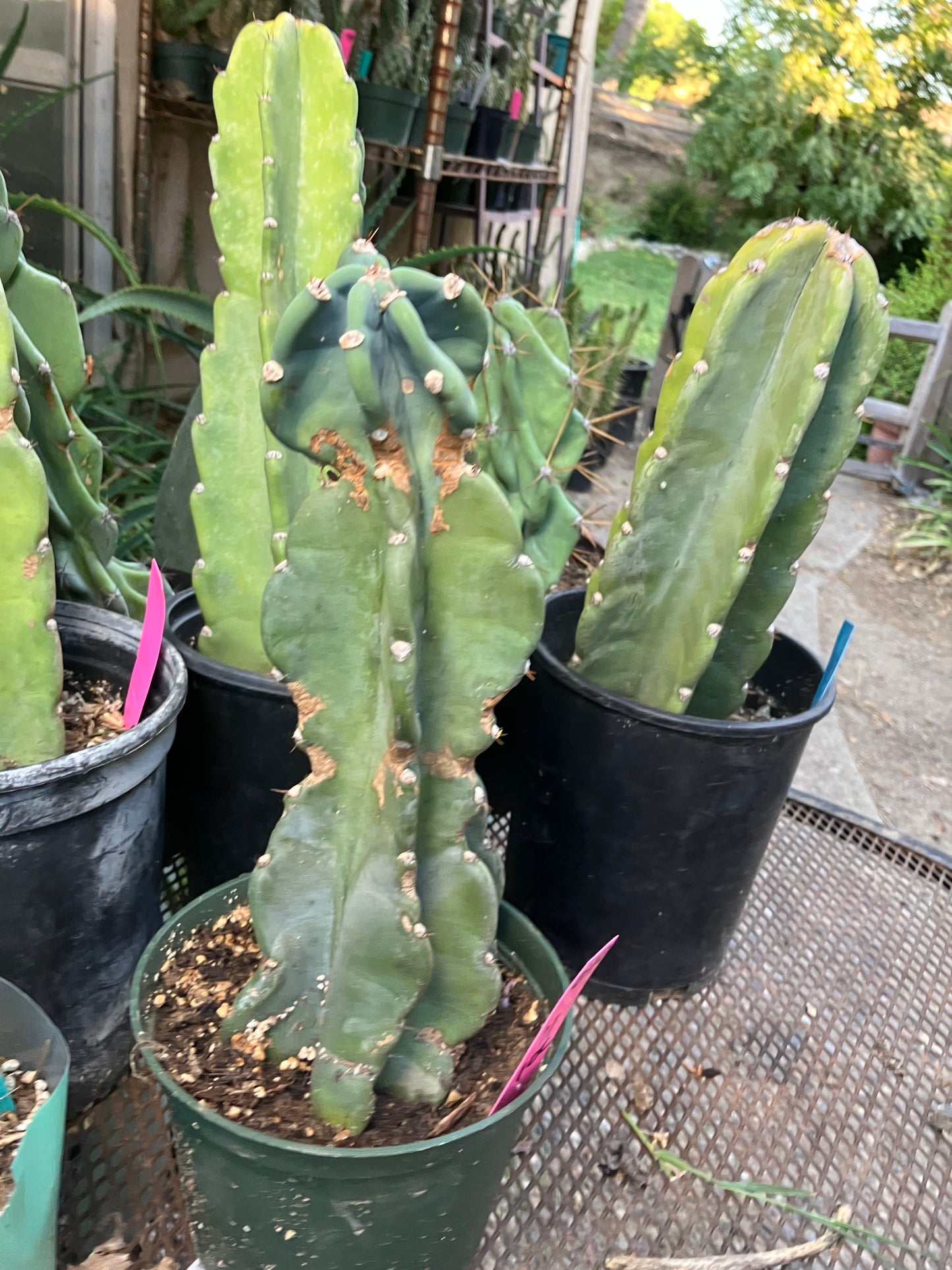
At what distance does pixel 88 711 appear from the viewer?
0.88 meters

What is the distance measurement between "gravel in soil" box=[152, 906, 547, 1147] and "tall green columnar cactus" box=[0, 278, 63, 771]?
Answer: 21 cm

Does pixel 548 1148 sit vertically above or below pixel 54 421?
below

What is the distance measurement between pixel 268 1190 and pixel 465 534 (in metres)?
0.45

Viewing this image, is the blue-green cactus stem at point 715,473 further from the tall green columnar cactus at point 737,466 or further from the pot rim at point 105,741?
the pot rim at point 105,741

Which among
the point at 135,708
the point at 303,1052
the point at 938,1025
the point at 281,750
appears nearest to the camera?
the point at 303,1052

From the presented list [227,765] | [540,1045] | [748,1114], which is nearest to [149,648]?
[227,765]

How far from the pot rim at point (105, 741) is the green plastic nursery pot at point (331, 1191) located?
0.53 ft

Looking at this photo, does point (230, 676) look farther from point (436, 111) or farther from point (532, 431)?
point (436, 111)

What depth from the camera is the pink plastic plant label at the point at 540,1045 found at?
2.05ft

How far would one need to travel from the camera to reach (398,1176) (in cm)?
61

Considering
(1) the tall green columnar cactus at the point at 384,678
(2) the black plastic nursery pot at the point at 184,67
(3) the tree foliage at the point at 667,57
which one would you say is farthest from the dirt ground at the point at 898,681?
(3) the tree foliage at the point at 667,57

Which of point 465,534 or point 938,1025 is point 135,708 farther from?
point 938,1025

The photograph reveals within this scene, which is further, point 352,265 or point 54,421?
point 54,421

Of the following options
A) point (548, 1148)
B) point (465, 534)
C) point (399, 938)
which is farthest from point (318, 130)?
point (548, 1148)
